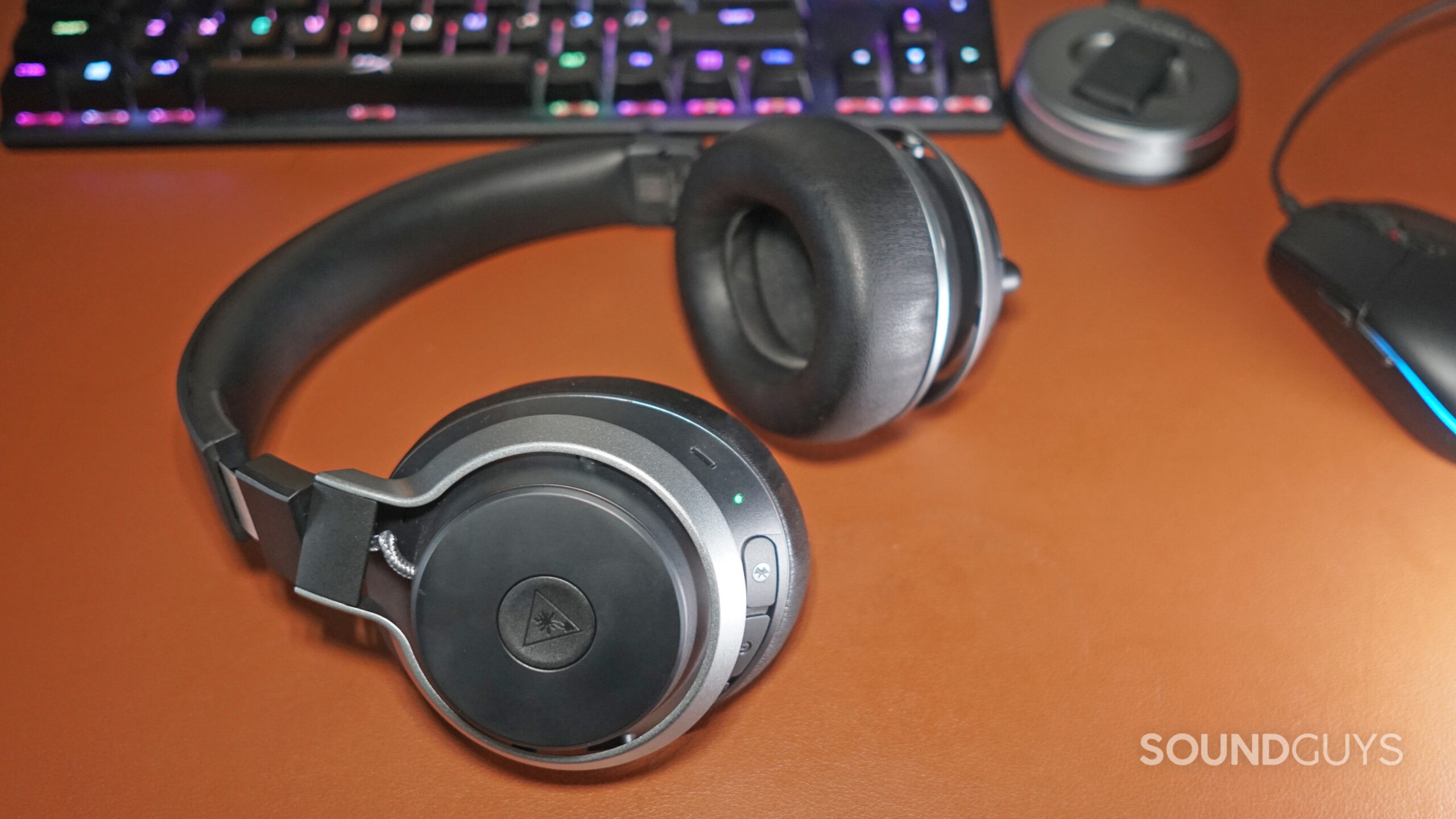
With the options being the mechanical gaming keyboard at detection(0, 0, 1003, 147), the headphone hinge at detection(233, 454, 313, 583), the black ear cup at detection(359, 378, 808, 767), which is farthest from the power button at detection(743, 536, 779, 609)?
the mechanical gaming keyboard at detection(0, 0, 1003, 147)

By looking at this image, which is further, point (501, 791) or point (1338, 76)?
point (1338, 76)

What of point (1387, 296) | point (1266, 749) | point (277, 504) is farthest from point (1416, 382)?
point (277, 504)

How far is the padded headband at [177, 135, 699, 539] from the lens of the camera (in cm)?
49

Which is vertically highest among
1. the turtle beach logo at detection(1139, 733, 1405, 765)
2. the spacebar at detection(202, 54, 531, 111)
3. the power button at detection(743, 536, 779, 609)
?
the spacebar at detection(202, 54, 531, 111)

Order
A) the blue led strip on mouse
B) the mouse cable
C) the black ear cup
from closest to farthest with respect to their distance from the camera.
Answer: the black ear cup, the blue led strip on mouse, the mouse cable

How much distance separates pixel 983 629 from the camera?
52 centimetres

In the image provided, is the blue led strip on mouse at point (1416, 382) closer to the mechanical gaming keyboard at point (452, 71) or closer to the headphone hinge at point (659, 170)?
the mechanical gaming keyboard at point (452, 71)

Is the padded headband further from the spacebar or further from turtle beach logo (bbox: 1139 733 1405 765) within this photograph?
turtle beach logo (bbox: 1139 733 1405 765)

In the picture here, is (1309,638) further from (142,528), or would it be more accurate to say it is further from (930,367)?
(142,528)

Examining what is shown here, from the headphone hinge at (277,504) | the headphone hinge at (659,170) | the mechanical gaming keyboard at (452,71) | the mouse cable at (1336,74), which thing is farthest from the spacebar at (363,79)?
the mouse cable at (1336,74)

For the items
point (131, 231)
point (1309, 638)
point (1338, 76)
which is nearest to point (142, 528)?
point (131, 231)

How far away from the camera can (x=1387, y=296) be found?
1.88ft

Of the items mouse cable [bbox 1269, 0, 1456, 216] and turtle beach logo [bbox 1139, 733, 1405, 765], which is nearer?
turtle beach logo [bbox 1139, 733, 1405, 765]

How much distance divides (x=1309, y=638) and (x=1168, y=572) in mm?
68
